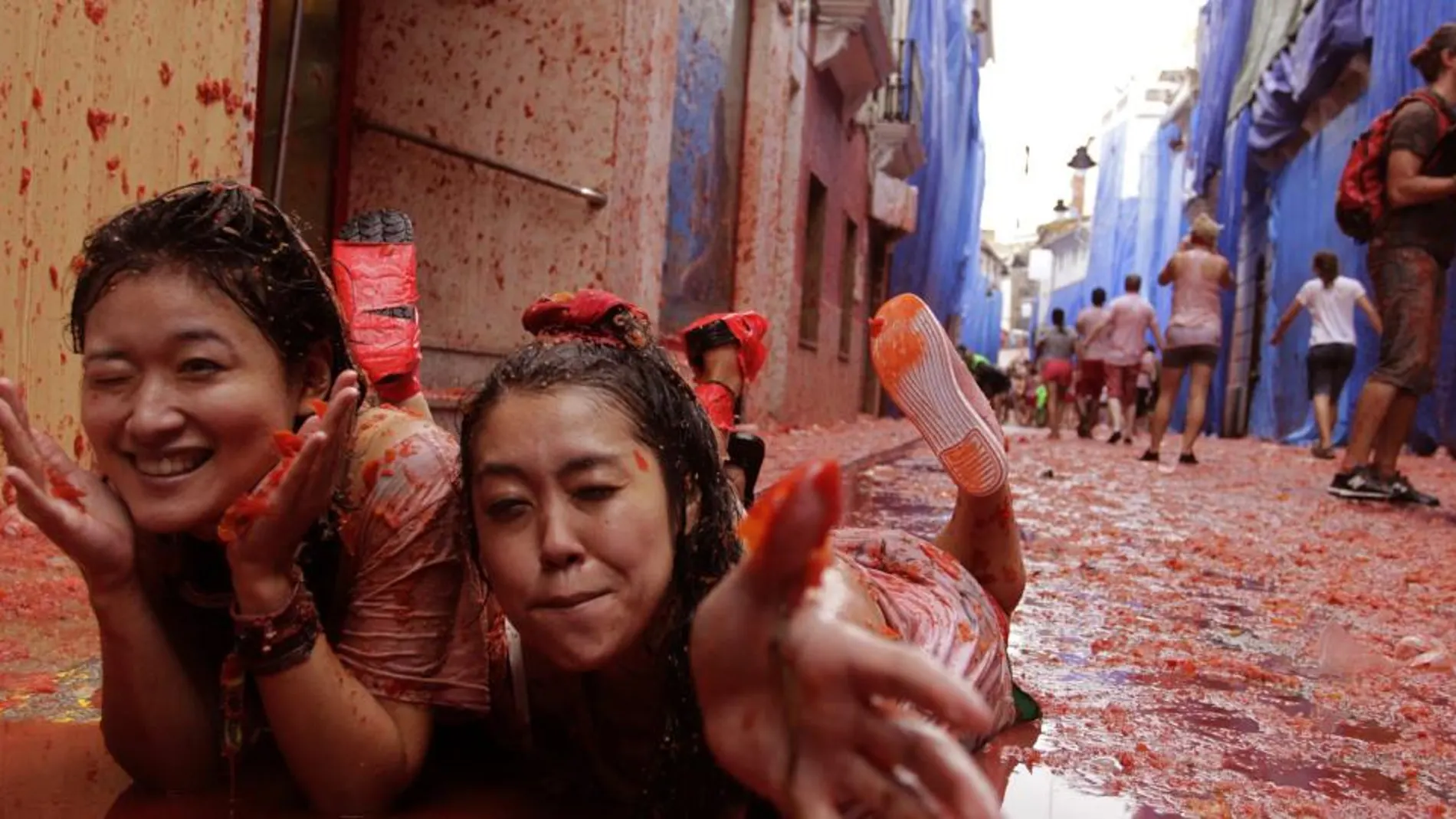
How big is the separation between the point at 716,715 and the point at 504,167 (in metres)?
5.23

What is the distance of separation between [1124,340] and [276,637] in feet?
38.2

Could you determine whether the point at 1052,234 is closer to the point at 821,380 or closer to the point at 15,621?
the point at 821,380

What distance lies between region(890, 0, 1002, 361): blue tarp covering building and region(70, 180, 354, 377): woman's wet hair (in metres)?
17.1

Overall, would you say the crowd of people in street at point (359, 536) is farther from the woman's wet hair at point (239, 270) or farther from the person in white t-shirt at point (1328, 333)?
the person in white t-shirt at point (1328, 333)

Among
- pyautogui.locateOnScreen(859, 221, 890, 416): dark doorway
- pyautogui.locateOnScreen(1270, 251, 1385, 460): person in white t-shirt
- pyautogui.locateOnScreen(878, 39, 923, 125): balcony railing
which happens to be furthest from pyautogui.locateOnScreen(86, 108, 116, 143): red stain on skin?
pyautogui.locateOnScreen(859, 221, 890, 416): dark doorway

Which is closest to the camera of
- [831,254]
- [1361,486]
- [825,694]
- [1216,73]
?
[825,694]

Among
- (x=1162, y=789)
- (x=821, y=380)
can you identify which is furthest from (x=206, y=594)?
(x=821, y=380)

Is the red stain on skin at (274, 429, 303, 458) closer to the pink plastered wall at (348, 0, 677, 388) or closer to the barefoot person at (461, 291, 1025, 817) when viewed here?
the barefoot person at (461, 291, 1025, 817)

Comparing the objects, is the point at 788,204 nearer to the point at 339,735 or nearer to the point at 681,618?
the point at 681,618

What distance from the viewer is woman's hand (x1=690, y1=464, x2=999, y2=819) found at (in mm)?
925

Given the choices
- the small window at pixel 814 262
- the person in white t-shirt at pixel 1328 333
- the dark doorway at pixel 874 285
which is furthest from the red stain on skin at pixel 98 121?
the dark doorway at pixel 874 285

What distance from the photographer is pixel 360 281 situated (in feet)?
8.18

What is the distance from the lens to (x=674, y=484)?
1.56 meters

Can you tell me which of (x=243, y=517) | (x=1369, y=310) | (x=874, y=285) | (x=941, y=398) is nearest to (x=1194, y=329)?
(x=1369, y=310)
